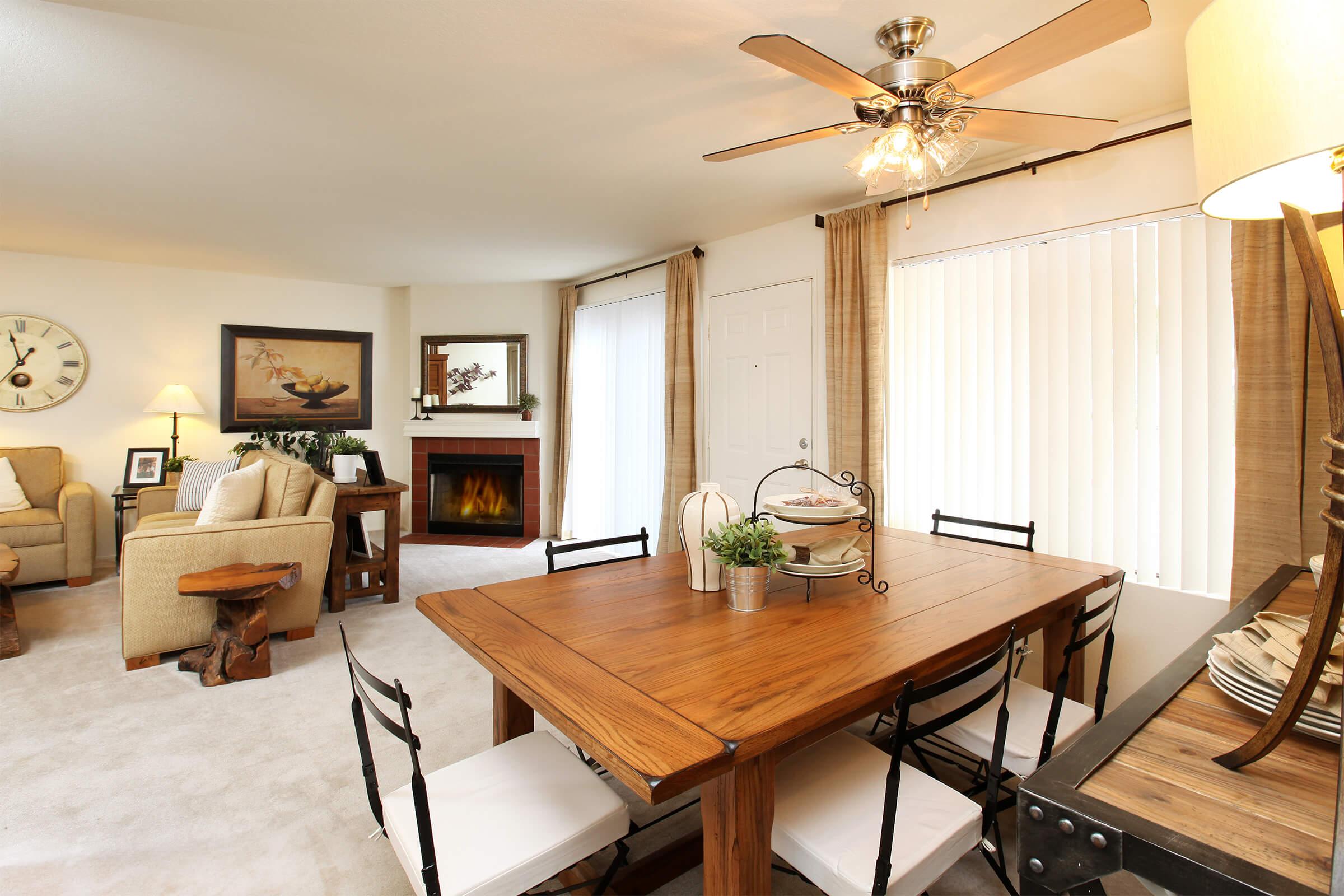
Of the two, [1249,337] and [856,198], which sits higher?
[856,198]

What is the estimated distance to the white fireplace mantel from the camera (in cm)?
→ 627

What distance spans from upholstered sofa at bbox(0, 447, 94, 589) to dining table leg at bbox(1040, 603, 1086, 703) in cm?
571

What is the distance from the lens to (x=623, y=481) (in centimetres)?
556

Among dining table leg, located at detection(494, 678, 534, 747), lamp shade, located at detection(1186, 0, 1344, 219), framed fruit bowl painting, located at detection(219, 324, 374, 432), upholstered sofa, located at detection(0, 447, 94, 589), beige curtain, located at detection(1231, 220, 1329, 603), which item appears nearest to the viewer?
lamp shade, located at detection(1186, 0, 1344, 219)

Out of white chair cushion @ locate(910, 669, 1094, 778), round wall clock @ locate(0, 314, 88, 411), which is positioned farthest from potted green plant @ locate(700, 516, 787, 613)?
round wall clock @ locate(0, 314, 88, 411)

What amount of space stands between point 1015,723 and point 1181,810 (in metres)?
1.11

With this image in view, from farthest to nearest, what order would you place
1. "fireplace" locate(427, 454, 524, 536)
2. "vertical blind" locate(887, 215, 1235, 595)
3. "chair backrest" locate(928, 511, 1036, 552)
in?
"fireplace" locate(427, 454, 524, 536)
"vertical blind" locate(887, 215, 1235, 595)
"chair backrest" locate(928, 511, 1036, 552)

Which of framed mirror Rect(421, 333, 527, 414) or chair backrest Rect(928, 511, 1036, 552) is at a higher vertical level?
framed mirror Rect(421, 333, 527, 414)

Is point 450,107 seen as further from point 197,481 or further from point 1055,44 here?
point 197,481

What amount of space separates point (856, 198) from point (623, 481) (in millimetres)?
2935

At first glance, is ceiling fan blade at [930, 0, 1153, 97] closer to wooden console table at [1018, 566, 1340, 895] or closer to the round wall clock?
wooden console table at [1018, 566, 1340, 895]

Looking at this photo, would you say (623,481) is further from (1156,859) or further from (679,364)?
(1156,859)

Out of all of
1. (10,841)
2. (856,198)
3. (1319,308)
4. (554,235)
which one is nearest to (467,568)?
(554,235)

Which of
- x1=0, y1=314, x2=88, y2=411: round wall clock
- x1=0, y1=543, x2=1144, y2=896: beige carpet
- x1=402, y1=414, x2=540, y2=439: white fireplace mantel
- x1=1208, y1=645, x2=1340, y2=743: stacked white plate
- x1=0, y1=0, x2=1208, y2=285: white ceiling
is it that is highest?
x1=0, y1=0, x2=1208, y2=285: white ceiling
